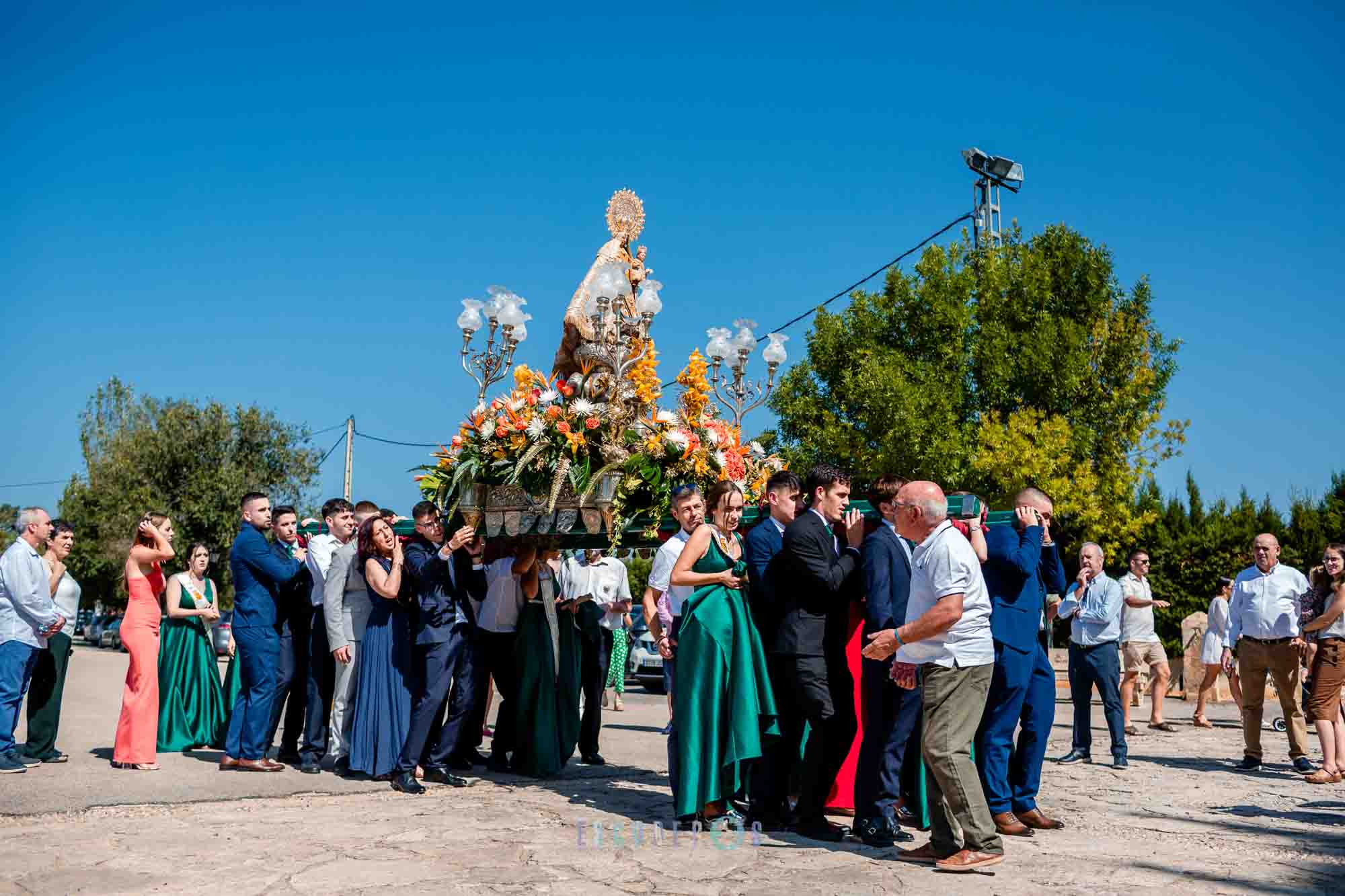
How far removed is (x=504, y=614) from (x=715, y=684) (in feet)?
9.06

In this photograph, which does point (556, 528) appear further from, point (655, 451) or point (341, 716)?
point (341, 716)

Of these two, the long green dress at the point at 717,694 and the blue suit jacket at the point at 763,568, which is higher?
the blue suit jacket at the point at 763,568

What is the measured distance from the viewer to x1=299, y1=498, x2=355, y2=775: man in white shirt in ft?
31.2

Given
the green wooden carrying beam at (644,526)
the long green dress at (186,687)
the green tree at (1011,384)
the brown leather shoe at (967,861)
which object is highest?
the green tree at (1011,384)

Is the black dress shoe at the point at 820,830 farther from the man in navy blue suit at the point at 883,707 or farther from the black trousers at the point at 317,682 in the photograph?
the black trousers at the point at 317,682

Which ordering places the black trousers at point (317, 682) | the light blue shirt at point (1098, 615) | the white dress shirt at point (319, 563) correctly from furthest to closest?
1. the light blue shirt at point (1098, 615)
2. the white dress shirt at point (319, 563)
3. the black trousers at point (317, 682)

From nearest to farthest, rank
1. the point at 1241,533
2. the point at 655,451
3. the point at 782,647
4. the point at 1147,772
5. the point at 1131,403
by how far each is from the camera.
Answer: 1. the point at 782,647
2. the point at 655,451
3. the point at 1147,772
4. the point at 1241,533
5. the point at 1131,403

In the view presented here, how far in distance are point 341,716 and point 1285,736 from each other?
35.4ft

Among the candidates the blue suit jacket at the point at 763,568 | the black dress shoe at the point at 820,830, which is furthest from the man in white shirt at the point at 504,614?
the black dress shoe at the point at 820,830

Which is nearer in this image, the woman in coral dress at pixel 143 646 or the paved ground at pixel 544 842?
the paved ground at pixel 544 842

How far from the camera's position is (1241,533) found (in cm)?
2372

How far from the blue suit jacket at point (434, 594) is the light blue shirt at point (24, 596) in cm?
289

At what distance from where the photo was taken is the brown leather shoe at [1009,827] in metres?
6.75

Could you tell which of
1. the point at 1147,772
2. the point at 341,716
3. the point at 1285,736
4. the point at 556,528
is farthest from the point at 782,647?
the point at 1285,736
